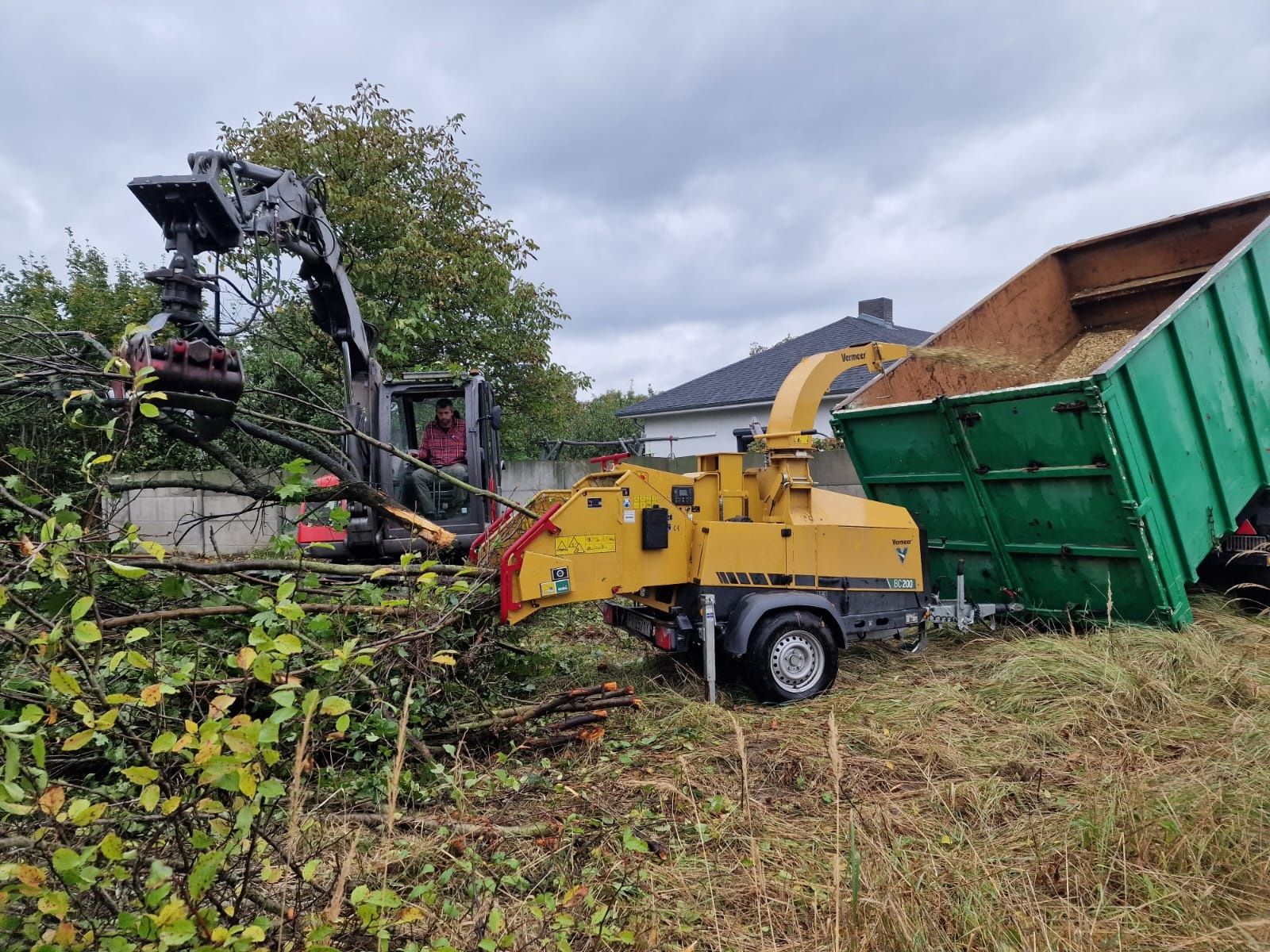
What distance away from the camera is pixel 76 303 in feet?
41.8

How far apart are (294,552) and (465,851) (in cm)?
150

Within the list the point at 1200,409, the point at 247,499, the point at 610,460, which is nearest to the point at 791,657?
the point at 610,460

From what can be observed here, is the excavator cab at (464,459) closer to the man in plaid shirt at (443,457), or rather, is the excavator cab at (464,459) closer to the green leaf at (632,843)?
the man in plaid shirt at (443,457)

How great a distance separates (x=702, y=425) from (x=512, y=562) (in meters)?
18.2

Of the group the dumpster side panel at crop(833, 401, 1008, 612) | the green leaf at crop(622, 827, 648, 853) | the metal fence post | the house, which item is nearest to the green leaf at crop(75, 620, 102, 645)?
the green leaf at crop(622, 827, 648, 853)

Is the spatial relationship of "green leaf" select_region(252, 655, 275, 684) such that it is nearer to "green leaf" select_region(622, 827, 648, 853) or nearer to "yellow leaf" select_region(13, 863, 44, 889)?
"yellow leaf" select_region(13, 863, 44, 889)

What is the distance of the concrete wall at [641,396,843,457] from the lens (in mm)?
20461

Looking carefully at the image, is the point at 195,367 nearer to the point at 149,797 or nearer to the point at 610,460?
the point at 610,460

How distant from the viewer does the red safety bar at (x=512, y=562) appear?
416 centimetres

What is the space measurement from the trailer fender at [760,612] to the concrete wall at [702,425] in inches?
583

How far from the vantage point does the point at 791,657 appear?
4848mm

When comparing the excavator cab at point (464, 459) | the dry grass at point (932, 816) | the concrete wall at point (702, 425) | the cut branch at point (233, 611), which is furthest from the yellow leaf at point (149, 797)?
the concrete wall at point (702, 425)

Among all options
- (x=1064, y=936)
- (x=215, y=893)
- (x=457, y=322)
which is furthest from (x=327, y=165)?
(x=1064, y=936)

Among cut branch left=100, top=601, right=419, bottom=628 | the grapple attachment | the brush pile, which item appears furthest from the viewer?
the brush pile
